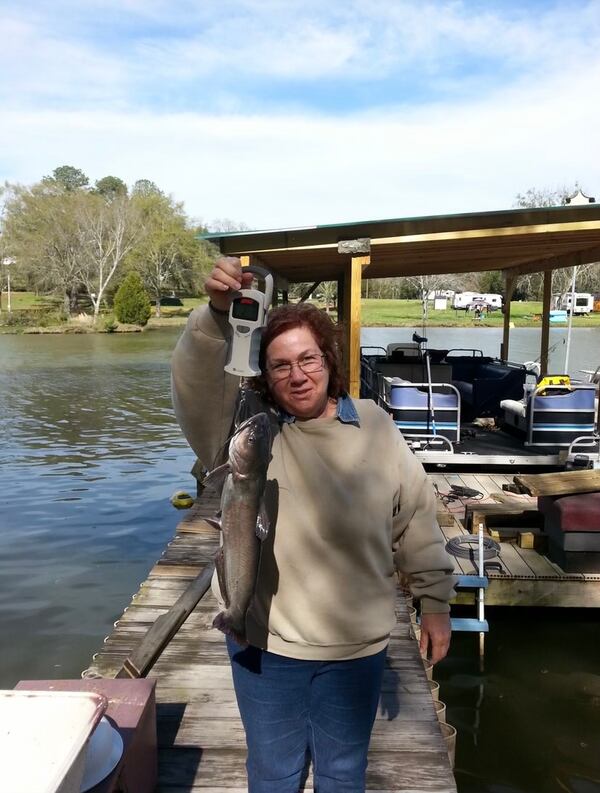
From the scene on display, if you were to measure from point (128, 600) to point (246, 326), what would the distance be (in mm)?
6288

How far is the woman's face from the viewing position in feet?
6.37

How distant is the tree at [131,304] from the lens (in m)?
44.8

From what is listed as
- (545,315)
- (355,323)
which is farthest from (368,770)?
(545,315)

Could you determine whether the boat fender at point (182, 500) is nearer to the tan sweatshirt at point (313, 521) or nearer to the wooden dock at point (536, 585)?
the wooden dock at point (536, 585)

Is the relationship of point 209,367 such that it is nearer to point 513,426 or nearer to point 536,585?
point 536,585

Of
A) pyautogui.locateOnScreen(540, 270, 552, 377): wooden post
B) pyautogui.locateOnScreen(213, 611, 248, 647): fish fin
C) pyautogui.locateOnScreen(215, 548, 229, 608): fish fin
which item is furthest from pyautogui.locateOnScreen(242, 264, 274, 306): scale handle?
pyautogui.locateOnScreen(540, 270, 552, 377): wooden post

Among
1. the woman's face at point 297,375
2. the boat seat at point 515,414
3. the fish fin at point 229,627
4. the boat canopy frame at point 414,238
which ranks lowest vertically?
the boat seat at point 515,414

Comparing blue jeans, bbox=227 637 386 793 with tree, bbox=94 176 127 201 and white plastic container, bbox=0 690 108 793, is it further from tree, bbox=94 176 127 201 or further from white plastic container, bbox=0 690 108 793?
tree, bbox=94 176 127 201

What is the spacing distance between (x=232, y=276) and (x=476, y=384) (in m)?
9.42

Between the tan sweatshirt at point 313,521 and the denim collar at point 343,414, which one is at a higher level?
the denim collar at point 343,414

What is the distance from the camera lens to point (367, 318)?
4638cm

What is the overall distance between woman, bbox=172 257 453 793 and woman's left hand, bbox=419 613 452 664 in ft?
0.90

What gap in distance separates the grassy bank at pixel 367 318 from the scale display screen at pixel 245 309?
39653 mm

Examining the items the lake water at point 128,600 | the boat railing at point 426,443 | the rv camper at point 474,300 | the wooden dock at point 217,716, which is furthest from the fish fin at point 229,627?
the rv camper at point 474,300
